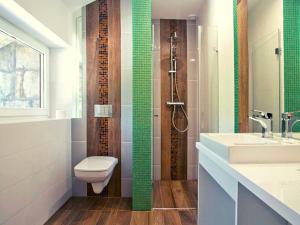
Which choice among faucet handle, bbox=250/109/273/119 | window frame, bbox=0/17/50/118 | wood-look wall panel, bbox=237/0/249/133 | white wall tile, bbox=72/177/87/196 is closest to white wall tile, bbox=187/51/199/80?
wood-look wall panel, bbox=237/0/249/133

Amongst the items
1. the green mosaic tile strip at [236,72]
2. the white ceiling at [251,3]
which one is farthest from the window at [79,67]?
the white ceiling at [251,3]

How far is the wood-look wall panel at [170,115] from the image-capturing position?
3.23 meters

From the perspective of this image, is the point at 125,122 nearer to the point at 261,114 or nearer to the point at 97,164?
the point at 97,164

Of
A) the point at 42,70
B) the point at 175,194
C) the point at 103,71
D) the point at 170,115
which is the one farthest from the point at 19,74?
the point at 175,194

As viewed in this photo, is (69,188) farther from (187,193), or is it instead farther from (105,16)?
(105,16)

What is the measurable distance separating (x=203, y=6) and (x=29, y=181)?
2741mm

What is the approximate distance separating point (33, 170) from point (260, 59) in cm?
201

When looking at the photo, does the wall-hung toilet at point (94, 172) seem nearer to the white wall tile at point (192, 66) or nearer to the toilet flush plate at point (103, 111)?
the toilet flush plate at point (103, 111)

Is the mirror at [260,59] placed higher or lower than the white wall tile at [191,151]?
higher

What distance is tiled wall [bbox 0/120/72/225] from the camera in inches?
59.1

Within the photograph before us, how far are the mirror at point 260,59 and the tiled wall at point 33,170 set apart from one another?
175 cm

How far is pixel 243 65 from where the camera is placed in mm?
1966

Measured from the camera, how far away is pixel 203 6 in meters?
2.89

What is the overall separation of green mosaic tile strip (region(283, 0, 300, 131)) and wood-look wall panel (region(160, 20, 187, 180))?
1.80 m
